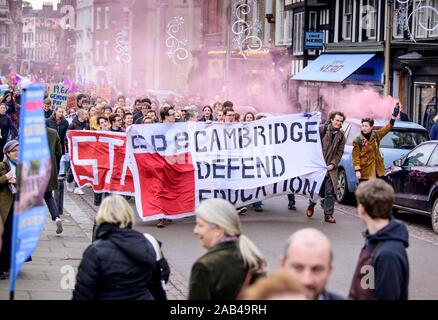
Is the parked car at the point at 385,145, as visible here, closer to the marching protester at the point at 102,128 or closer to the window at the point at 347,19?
the marching protester at the point at 102,128

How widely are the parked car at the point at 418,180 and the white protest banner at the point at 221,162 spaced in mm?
1470

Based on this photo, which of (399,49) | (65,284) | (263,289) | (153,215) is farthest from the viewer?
(399,49)

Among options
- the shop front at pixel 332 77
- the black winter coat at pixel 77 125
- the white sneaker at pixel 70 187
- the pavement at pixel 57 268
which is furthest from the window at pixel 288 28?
the pavement at pixel 57 268

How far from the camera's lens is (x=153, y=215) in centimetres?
1562

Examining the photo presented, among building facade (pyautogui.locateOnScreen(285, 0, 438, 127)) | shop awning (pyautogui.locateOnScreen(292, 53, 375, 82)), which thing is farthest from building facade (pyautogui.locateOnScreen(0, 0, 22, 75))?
shop awning (pyautogui.locateOnScreen(292, 53, 375, 82))

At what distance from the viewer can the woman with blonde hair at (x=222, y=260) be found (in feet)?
18.9

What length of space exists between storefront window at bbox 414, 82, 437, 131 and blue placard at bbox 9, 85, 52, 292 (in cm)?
2423

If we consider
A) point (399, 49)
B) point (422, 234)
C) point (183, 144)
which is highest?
point (399, 49)

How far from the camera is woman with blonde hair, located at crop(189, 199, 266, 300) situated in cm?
575

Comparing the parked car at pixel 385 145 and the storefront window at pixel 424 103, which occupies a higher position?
the storefront window at pixel 424 103

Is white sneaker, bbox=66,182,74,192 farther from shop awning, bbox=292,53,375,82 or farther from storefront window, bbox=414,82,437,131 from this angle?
shop awning, bbox=292,53,375,82
